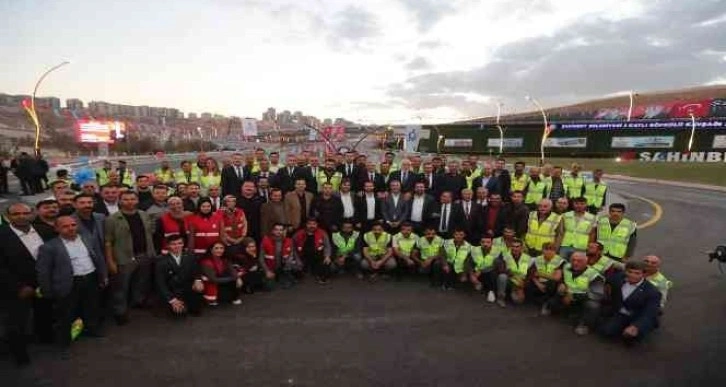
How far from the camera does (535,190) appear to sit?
8625 mm

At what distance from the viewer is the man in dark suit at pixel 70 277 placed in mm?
4629

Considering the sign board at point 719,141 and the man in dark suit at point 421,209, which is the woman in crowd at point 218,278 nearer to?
the man in dark suit at point 421,209

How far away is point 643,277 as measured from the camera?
209 inches

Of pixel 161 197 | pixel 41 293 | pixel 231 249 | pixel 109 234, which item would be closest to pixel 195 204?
pixel 161 197

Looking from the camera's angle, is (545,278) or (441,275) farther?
(441,275)

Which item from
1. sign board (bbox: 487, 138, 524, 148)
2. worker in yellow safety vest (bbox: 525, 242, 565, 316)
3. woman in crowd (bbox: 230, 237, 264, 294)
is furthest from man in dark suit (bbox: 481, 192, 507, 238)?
sign board (bbox: 487, 138, 524, 148)

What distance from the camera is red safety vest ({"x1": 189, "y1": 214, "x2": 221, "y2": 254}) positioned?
251 inches

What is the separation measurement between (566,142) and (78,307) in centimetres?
4444

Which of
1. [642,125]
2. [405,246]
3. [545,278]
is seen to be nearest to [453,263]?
[405,246]

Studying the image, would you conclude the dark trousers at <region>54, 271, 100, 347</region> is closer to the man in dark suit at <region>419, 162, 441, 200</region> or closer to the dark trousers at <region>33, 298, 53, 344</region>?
the dark trousers at <region>33, 298, 53, 344</region>

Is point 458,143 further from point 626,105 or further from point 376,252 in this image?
point 626,105

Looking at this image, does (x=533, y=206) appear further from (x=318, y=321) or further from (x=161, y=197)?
(x=161, y=197)

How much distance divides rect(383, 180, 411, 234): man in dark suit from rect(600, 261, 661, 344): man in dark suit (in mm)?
3738

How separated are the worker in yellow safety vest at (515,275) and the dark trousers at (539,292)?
3.4 inches
